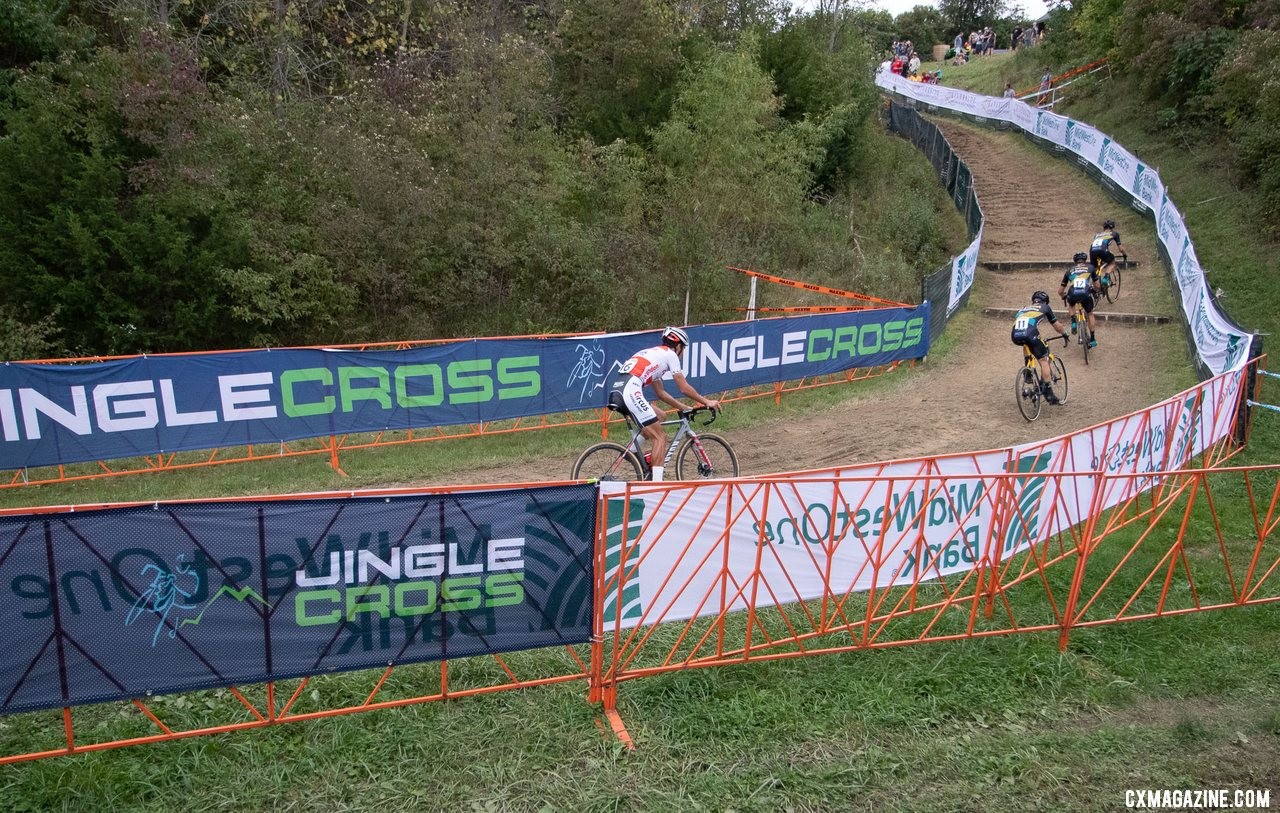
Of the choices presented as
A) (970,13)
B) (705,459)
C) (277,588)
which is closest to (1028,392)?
(705,459)

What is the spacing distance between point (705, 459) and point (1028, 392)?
6.73m

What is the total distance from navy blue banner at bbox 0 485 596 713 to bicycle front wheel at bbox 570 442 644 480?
411 cm

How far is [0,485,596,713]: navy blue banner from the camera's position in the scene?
488 centimetres

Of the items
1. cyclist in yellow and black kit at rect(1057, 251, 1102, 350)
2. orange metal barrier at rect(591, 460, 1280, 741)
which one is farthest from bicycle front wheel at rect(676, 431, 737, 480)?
cyclist in yellow and black kit at rect(1057, 251, 1102, 350)

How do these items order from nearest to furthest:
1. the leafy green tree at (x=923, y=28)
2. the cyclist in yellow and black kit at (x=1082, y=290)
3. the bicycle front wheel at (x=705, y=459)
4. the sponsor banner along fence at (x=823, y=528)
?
the sponsor banner along fence at (x=823, y=528), the bicycle front wheel at (x=705, y=459), the cyclist in yellow and black kit at (x=1082, y=290), the leafy green tree at (x=923, y=28)

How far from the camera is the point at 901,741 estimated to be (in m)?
5.88

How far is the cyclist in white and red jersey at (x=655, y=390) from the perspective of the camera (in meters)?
9.96

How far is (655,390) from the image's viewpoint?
1009 cm

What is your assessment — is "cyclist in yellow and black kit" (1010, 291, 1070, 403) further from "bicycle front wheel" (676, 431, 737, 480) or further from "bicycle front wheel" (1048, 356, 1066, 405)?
"bicycle front wheel" (676, 431, 737, 480)

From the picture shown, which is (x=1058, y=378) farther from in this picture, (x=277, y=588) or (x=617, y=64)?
(x=617, y=64)

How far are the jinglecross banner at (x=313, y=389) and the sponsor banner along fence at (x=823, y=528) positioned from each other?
697cm

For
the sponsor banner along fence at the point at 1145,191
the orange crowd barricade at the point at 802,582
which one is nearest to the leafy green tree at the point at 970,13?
the sponsor banner along fence at the point at 1145,191

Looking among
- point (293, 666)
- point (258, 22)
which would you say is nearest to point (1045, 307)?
point (293, 666)

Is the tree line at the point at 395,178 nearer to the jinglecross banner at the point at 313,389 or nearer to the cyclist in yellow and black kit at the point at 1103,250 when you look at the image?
the jinglecross banner at the point at 313,389
